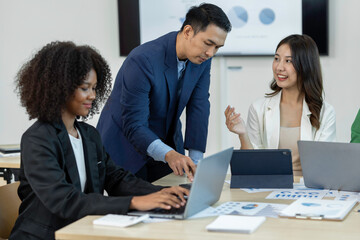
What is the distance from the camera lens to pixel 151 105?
2.52 meters

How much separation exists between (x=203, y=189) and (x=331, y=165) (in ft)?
2.09

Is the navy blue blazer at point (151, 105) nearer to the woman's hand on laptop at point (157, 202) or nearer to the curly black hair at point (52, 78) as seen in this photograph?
the curly black hair at point (52, 78)

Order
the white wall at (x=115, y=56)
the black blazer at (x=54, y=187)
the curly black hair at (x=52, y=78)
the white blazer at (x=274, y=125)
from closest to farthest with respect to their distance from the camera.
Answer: the black blazer at (x=54, y=187) < the curly black hair at (x=52, y=78) < the white blazer at (x=274, y=125) < the white wall at (x=115, y=56)

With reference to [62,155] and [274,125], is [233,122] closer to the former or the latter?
[274,125]

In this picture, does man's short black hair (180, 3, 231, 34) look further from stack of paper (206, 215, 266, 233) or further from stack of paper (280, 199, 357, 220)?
stack of paper (206, 215, 266, 233)

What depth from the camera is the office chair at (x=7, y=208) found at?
2105 millimetres

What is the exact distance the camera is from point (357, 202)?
1.82 m

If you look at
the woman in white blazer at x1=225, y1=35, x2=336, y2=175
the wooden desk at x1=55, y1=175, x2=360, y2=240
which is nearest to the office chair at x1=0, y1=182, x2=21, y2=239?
→ the wooden desk at x1=55, y1=175, x2=360, y2=240

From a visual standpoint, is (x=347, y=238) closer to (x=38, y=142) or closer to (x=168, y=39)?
(x=38, y=142)

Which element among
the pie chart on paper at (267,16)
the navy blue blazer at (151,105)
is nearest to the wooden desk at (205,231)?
the navy blue blazer at (151,105)

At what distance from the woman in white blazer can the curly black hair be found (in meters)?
1.03

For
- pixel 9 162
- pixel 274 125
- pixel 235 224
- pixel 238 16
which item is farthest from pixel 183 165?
pixel 238 16

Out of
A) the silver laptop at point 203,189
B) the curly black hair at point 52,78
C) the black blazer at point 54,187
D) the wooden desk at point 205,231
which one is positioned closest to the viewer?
the wooden desk at point 205,231

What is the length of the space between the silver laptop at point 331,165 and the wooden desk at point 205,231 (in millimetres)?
412
